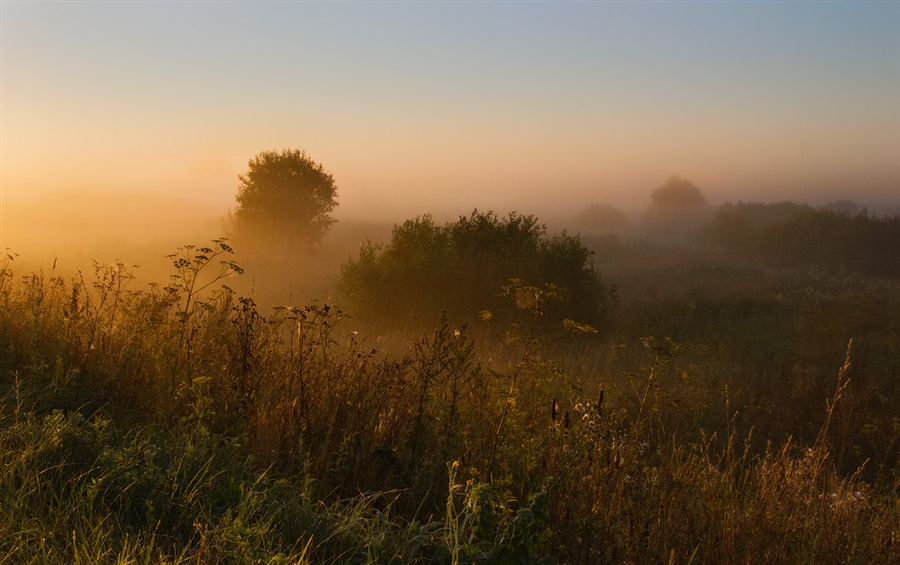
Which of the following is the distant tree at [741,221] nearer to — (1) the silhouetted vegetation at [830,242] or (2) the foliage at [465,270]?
(1) the silhouetted vegetation at [830,242]

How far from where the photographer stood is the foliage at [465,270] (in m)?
16.2

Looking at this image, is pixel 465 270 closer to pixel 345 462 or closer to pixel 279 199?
pixel 345 462

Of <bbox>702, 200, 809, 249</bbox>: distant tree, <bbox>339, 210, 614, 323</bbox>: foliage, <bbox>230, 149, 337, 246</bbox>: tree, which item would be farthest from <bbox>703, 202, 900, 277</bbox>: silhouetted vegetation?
<bbox>230, 149, 337, 246</bbox>: tree

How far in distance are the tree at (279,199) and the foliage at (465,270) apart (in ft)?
59.0

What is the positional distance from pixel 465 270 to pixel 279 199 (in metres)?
20.5

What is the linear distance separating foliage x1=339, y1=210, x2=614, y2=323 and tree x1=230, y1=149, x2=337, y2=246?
17980mm

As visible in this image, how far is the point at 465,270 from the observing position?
16.3 meters

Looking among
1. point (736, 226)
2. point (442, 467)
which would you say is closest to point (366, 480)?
point (442, 467)

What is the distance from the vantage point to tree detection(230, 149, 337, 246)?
33688 mm

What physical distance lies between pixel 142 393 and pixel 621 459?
3.93 meters

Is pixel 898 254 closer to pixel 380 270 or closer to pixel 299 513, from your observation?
pixel 380 270

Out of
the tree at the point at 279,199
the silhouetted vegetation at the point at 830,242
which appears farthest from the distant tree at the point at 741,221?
the tree at the point at 279,199

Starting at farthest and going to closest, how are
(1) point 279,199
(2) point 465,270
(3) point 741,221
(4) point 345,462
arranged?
(3) point 741,221
(1) point 279,199
(2) point 465,270
(4) point 345,462

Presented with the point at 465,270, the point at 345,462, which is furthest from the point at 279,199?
the point at 345,462
